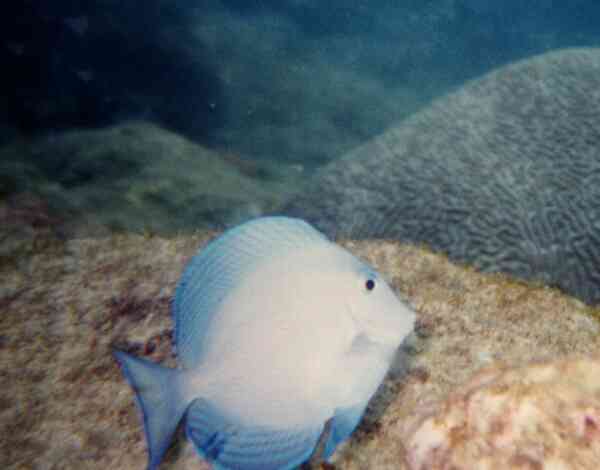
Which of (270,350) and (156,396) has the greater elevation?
(270,350)

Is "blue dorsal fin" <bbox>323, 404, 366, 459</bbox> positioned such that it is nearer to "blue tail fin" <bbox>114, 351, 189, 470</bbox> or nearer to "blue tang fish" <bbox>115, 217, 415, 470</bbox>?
"blue tang fish" <bbox>115, 217, 415, 470</bbox>

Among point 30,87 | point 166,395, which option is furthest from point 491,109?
point 30,87

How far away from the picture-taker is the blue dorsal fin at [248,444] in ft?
3.66

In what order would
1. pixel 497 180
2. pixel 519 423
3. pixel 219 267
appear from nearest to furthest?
pixel 519 423 → pixel 219 267 → pixel 497 180

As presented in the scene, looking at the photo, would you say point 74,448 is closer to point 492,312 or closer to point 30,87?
point 492,312

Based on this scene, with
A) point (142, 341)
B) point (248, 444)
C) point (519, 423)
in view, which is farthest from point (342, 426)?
point (142, 341)

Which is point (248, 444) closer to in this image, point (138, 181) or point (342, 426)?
point (342, 426)

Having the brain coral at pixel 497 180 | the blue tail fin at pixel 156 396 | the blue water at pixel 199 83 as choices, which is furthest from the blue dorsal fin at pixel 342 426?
the blue water at pixel 199 83

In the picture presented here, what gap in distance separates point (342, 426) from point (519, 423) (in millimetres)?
434

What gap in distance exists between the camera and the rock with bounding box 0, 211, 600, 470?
1687mm

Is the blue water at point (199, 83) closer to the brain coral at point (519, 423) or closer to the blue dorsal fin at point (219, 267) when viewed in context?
the blue dorsal fin at point (219, 267)

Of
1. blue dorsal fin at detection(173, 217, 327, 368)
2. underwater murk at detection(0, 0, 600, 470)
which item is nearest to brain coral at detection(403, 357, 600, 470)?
underwater murk at detection(0, 0, 600, 470)

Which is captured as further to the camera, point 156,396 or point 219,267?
point 219,267

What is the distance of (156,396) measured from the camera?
120 cm
